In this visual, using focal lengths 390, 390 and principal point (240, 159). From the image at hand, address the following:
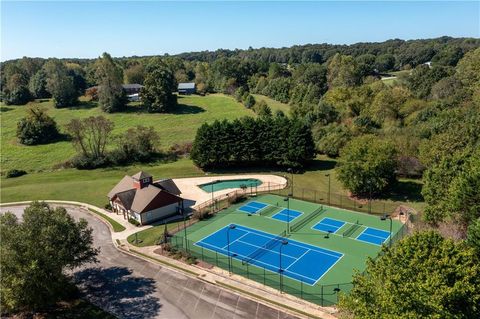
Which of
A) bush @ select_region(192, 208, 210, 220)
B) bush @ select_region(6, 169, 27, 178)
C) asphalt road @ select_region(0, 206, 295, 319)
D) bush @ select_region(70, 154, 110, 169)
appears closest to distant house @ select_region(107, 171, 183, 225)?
bush @ select_region(192, 208, 210, 220)

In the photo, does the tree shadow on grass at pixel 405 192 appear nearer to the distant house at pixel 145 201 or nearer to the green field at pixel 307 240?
the green field at pixel 307 240

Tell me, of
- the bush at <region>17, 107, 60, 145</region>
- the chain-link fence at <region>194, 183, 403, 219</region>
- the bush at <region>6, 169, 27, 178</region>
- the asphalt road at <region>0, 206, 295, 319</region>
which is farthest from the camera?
the bush at <region>17, 107, 60, 145</region>

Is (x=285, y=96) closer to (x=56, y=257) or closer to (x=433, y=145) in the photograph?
Result: (x=433, y=145)

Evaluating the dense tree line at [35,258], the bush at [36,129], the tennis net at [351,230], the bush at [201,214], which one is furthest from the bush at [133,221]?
the bush at [36,129]

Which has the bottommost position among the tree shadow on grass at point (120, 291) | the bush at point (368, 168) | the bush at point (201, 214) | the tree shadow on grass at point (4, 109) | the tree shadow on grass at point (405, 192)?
the tree shadow on grass at point (120, 291)

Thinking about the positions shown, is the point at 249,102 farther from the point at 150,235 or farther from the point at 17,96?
the point at 150,235

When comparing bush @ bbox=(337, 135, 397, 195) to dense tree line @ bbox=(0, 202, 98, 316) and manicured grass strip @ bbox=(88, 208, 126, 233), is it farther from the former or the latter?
dense tree line @ bbox=(0, 202, 98, 316)
